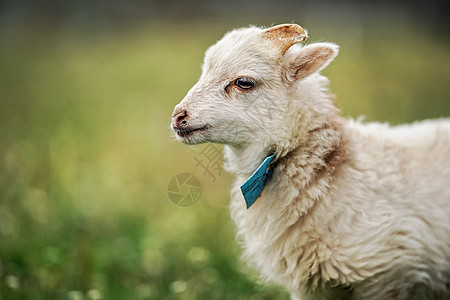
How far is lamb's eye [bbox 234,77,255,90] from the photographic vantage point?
96.6 inches

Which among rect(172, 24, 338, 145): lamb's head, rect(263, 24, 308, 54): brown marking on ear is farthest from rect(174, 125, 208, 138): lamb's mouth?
rect(263, 24, 308, 54): brown marking on ear

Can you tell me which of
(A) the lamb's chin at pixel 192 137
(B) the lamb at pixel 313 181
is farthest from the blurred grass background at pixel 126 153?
(B) the lamb at pixel 313 181

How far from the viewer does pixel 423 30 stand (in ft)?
45.8

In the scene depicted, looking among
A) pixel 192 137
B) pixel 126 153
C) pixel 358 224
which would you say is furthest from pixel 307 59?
pixel 126 153

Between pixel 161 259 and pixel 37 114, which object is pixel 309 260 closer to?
pixel 161 259

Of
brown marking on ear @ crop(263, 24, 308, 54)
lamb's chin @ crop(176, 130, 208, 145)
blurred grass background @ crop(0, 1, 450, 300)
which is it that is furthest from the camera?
blurred grass background @ crop(0, 1, 450, 300)

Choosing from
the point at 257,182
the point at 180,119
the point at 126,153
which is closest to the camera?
the point at 180,119

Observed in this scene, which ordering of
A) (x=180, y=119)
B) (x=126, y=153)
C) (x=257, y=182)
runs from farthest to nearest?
1. (x=126, y=153)
2. (x=257, y=182)
3. (x=180, y=119)

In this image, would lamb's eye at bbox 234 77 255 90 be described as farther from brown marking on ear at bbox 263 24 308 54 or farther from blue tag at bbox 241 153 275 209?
blue tag at bbox 241 153 275 209

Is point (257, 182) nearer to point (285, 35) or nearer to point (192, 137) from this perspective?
point (192, 137)

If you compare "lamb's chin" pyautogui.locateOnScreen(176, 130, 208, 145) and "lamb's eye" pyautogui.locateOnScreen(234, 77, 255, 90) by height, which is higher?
"lamb's eye" pyautogui.locateOnScreen(234, 77, 255, 90)

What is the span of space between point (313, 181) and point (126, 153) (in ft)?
14.9

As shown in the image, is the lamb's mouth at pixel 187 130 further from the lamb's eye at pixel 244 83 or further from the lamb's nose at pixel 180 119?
the lamb's eye at pixel 244 83

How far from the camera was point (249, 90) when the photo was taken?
2.46 m
